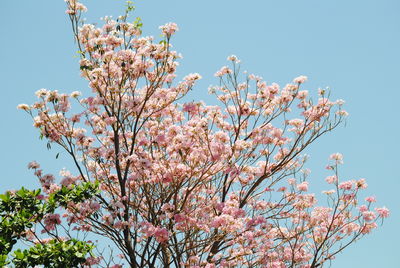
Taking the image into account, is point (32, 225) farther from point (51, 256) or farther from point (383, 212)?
point (383, 212)

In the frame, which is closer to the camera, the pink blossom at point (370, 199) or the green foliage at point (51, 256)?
the green foliage at point (51, 256)

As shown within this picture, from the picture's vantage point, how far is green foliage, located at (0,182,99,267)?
22.4ft

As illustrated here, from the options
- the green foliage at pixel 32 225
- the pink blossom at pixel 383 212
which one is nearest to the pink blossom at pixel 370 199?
the pink blossom at pixel 383 212

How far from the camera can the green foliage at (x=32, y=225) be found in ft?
22.4

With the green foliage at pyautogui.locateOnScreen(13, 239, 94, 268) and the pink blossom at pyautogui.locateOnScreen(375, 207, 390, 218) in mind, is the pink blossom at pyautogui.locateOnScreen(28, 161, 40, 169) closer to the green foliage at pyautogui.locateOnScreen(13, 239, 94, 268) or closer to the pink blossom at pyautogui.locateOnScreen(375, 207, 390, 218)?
A: the green foliage at pyautogui.locateOnScreen(13, 239, 94, 268)

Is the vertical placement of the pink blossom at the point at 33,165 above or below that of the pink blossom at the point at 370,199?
above

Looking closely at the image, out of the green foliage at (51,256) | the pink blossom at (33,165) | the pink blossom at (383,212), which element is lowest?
the green foliage at (51,256)

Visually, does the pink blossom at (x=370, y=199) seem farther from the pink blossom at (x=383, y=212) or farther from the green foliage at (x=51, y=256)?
the green foliage at (x=51, y=256)

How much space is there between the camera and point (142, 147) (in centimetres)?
994

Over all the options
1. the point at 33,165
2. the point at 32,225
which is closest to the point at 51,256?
the point at 32,225

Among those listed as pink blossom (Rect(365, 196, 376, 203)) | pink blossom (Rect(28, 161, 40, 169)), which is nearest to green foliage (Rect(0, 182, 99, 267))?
pink blossom (Rect(28, 161, 40, 169))

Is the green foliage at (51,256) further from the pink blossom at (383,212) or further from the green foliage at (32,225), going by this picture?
the pink blossom at (383,212)

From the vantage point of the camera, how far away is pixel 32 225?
7484 mm

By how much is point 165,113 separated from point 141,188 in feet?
5.60
